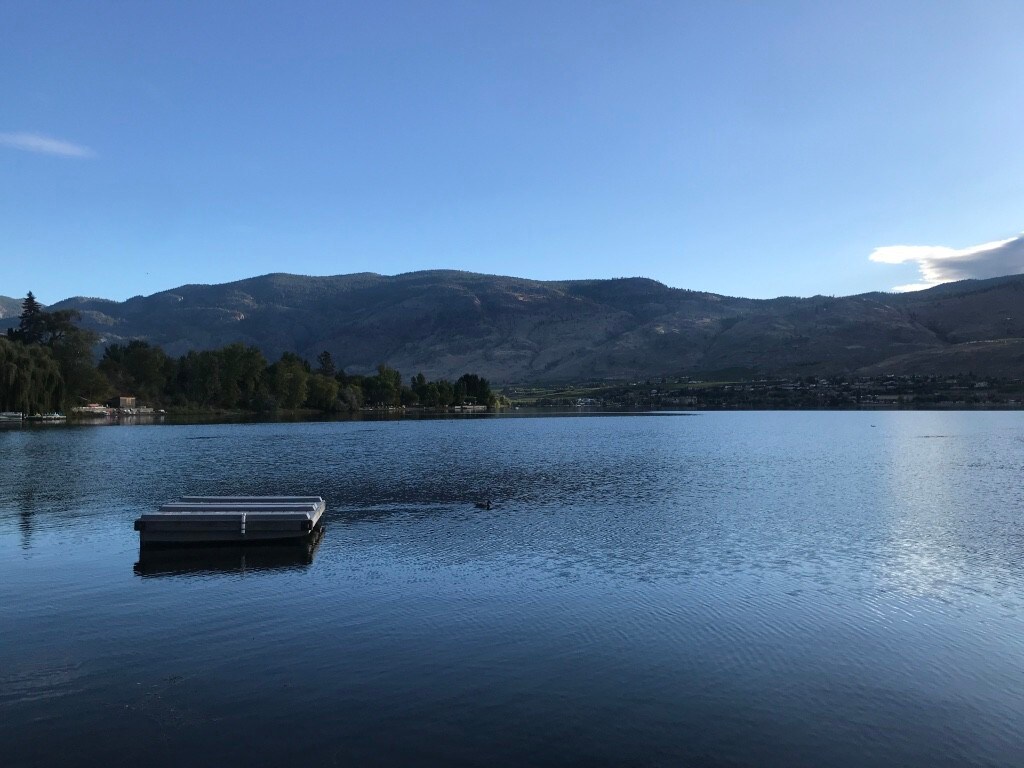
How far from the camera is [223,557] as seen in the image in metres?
26.8

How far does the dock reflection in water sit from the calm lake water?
21 centimetres

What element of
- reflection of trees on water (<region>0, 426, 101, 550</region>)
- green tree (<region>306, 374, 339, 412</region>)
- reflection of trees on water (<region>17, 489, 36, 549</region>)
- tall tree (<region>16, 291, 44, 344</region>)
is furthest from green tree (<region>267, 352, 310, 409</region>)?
reflection of trees on water (<region>17, 489, 36, 549</region>)

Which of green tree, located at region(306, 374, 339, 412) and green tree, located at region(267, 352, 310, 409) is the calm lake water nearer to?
green tree, located at region(267, 352, 310, 409)

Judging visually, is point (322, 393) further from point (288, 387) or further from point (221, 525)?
point (221, 525)

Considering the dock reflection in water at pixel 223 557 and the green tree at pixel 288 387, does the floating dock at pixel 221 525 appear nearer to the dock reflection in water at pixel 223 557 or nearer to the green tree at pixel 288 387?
the dock reflection in water at pixel 223 557

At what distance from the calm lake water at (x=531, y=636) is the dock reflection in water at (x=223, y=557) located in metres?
0.21

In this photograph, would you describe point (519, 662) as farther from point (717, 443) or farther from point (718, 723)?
point (717, 443)

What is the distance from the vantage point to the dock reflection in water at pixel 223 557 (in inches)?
977

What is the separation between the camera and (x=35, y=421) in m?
126

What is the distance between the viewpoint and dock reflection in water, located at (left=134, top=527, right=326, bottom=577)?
24.8m

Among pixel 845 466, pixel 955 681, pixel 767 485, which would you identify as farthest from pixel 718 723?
pixel 845 466

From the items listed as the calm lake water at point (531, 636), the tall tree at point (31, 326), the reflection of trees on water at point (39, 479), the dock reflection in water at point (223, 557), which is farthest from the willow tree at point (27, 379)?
the dock reflection in water at point (223, 557)

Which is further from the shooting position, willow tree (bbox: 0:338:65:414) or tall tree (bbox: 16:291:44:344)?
tall tree (bbox: 16:291:44:344)

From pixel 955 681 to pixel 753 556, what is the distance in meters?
11.1
